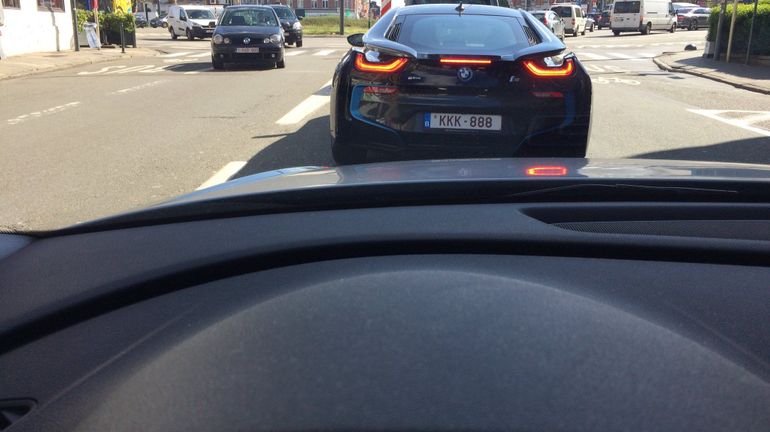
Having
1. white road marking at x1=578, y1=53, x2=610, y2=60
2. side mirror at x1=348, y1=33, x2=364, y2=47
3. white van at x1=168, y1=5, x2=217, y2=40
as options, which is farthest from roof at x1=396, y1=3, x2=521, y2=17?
white van at x1=168, y1=5, x2=217, y2=40

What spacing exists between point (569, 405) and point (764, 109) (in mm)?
12861

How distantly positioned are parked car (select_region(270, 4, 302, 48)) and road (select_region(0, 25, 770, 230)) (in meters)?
15.9

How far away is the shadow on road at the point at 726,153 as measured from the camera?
747 cm

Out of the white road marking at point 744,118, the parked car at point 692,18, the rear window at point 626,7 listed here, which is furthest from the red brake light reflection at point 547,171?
the parked car at point 692,18

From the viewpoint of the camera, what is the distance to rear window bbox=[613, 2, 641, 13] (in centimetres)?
4434

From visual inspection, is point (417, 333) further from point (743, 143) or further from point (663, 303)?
point (743, 143)

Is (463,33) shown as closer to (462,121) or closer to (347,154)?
(462,121)

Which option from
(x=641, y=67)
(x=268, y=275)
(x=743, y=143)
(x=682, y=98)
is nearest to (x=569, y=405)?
(x=268, y=275)

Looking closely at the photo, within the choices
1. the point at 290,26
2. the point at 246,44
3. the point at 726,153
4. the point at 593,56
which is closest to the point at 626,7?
the point at 593,56

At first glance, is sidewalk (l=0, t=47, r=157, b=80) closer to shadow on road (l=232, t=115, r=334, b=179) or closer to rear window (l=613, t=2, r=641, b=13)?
shadow on road (l=232, t=115, r=334, b=179)

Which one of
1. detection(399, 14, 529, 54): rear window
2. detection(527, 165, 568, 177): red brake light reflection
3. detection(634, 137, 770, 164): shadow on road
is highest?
detection(399, 14, 529, 54): rear window

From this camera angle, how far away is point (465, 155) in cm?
540

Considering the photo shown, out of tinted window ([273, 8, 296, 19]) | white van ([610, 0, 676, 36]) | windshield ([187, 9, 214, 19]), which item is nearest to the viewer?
tinted window ([273, 8, 296, 19])

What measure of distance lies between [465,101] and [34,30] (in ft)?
80.4
